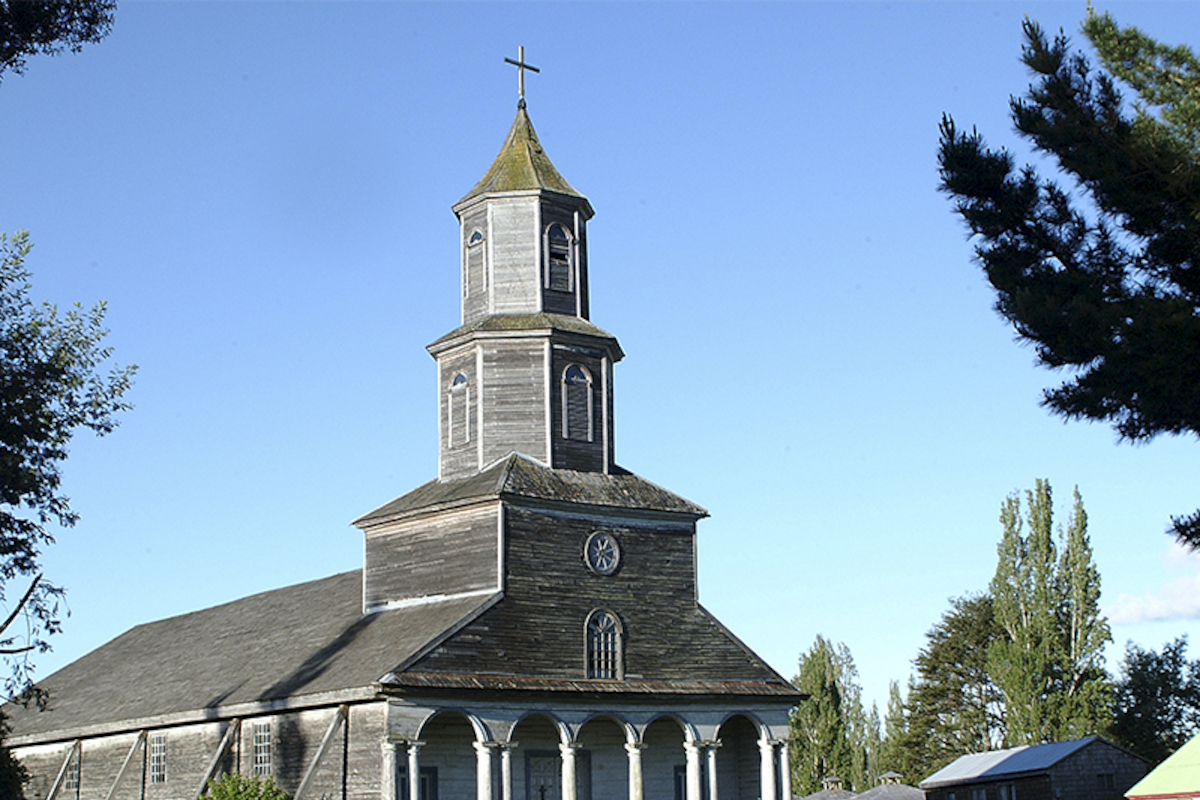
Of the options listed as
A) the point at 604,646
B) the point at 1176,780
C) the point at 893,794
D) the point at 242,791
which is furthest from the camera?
the point at 893,794

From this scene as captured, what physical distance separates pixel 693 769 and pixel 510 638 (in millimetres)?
6225

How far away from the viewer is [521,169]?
131ft

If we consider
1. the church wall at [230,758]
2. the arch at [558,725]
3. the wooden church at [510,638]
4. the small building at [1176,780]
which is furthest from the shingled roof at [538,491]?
the small building at [1176,780]

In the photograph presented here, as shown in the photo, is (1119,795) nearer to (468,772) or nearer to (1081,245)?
(468,772)

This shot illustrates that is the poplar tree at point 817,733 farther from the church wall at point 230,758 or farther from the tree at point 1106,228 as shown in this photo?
the tree at point 1106,228

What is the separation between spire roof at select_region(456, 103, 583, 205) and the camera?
3947 centimetres

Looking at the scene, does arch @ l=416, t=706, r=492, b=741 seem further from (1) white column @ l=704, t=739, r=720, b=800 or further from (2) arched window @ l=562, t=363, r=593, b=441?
(2) arched window @ l=562, t=363, r=593, b=441

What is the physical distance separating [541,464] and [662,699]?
6830 millimetres

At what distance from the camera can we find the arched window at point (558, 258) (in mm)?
39344

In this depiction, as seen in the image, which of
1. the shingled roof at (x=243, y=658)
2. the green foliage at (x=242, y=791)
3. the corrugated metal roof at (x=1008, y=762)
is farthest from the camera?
the corrugated metal roof at (x=1008, y=762)

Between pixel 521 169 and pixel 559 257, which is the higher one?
pixel 521 169

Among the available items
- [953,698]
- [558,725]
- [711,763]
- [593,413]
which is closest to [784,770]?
[711,763]

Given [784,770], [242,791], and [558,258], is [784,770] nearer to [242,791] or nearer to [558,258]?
[242,791]

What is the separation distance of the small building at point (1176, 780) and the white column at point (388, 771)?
2613 centimetres
